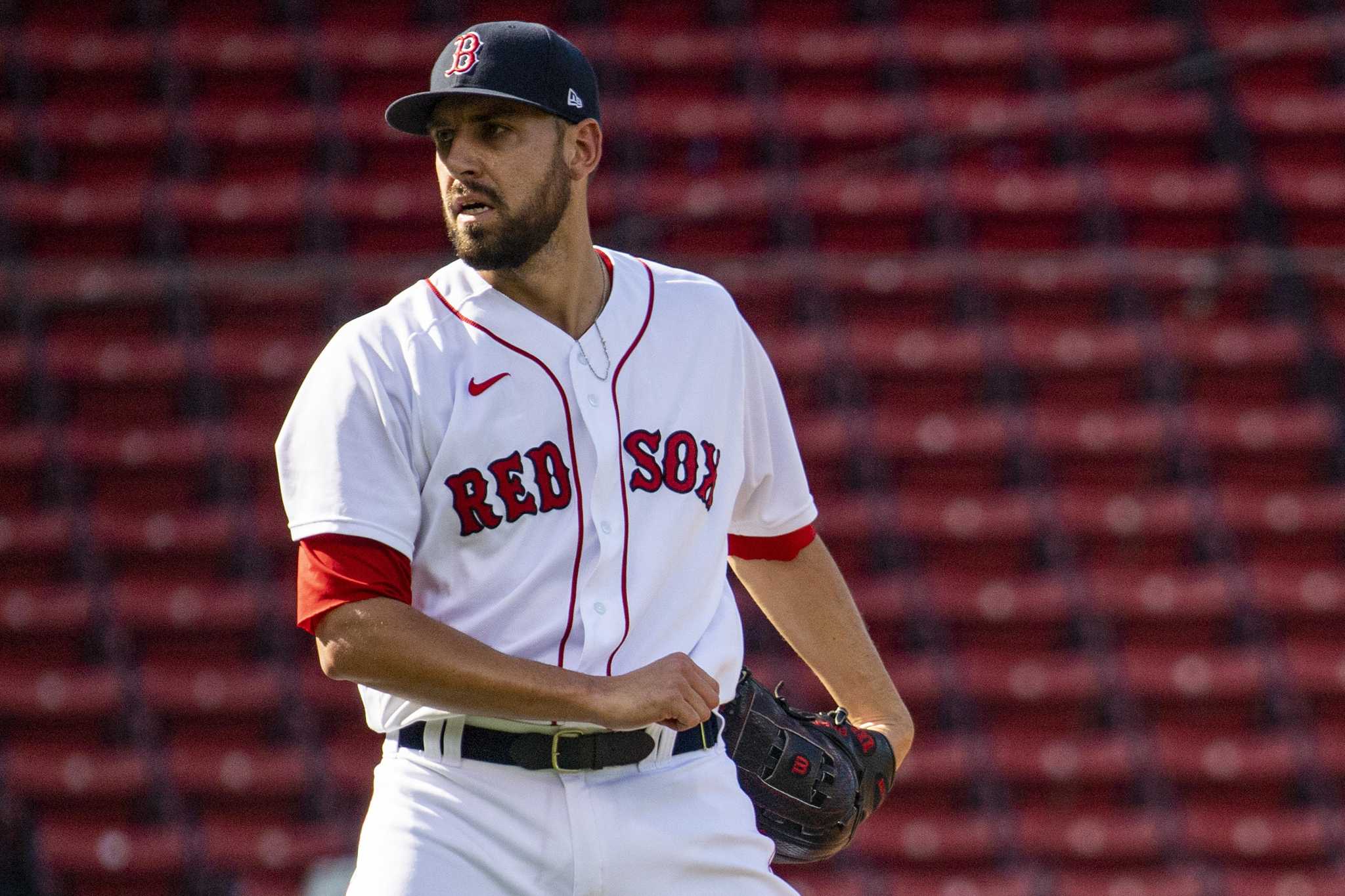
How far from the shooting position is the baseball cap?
172 cm

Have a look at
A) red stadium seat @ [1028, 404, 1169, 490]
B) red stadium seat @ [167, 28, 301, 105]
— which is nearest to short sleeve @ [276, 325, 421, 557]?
red stadium seat @ [1028, 404, 1169, 490]

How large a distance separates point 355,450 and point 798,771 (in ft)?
2.02

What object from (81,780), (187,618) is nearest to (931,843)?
(187,618)

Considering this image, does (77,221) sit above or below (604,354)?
below

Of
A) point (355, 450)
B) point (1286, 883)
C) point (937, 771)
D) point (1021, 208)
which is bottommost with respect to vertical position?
point (1286, 883)

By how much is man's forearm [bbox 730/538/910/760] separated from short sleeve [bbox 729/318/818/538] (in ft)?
0.16

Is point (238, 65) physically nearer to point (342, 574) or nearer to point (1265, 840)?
point (1265, 840)

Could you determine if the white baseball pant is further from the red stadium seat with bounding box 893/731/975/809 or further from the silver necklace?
the red stadium seat with bounding box 893/731/975/809

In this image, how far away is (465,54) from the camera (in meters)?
1.74

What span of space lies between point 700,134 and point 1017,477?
5.39 ft

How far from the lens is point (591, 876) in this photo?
1.65m

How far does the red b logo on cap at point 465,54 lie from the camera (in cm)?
173

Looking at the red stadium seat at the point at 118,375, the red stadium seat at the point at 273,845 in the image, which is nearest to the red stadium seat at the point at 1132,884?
the red stadium seat at the point at 273,845

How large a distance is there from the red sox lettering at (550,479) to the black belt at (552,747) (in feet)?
0.67
